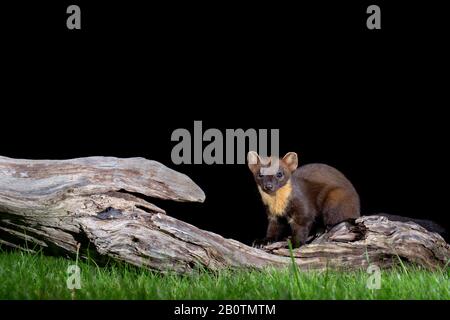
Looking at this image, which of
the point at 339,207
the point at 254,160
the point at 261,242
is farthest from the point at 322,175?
the point at 261,242

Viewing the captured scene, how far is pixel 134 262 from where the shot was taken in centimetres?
586

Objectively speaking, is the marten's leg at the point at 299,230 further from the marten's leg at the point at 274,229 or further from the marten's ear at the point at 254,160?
the marten's ear at the point at 254,160

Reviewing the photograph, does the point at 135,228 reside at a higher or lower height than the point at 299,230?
higher

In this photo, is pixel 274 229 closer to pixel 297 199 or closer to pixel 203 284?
pixel 297 199

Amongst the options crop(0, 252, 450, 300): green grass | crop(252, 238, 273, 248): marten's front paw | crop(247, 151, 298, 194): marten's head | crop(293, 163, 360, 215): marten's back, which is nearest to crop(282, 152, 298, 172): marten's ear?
crop(247, 151, 298, 194): marten's head

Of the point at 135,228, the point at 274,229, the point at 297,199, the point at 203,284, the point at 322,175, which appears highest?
the point at 322,175

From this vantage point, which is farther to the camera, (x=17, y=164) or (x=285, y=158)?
(x=285, y=158)

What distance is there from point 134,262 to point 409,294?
1.98 meters

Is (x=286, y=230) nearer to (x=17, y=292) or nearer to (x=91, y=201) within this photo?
(x=91, y=201)

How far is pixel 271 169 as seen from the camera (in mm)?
6902

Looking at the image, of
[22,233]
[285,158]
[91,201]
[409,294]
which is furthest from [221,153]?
[409,294]

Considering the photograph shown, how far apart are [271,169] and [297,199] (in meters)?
0.37

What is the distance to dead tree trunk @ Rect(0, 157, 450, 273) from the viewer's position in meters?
5.87

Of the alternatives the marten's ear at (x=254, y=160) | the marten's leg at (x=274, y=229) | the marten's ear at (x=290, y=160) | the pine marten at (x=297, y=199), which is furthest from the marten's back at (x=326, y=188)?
the marten's ear at (x=254, y=160)
